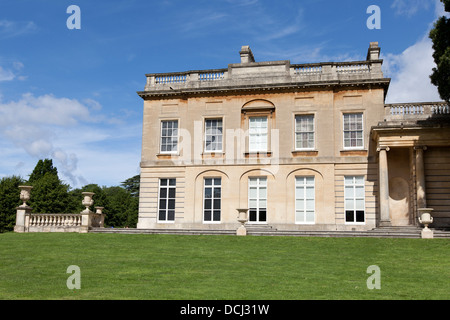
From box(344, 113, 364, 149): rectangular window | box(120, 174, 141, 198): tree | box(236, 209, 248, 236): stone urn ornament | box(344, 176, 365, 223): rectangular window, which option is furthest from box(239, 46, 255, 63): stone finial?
box(120, 174, 141, 198): tree

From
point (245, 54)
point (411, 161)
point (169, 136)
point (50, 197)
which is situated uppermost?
point (245, 54)

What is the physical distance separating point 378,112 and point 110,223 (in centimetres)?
4643

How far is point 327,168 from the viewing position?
24391 millimetres

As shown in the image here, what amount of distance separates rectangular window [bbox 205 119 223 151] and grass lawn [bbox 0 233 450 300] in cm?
855

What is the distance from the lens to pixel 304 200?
24.6 metres

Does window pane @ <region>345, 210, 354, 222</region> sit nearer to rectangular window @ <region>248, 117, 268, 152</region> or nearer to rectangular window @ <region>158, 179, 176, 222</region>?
rectangular window @ <region>248, 117, 268, 152</region>

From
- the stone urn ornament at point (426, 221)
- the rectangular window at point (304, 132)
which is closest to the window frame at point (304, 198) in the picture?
the rectangular window at point (304, 132)

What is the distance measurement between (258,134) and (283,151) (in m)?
1.80

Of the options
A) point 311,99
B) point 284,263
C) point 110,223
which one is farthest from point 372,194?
point 110,223

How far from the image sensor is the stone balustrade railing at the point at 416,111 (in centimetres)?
2294

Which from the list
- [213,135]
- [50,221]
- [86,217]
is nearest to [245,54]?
[213,135]

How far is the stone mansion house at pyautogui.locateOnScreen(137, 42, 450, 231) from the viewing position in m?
23.2

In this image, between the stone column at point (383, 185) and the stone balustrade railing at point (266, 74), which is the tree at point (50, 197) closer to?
the stone balustrade railing at point (266, 74)

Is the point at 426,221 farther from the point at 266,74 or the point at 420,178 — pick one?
the point at 266,74
